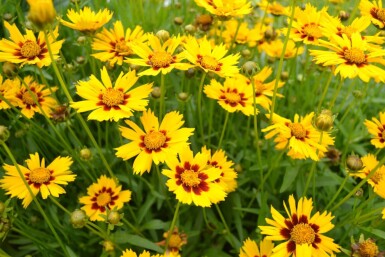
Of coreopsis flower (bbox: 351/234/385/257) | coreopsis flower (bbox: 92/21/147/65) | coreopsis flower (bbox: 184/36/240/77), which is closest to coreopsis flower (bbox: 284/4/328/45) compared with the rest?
coreopsis flower (bbox: 184/36/240/77)

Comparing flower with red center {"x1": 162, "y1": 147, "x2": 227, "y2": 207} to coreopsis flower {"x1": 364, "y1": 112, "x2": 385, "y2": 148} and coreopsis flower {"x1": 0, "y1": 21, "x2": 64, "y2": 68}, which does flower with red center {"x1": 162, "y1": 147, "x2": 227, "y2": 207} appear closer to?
coreopsis flower {"x1": 0, "y1": 21, "x2": 64, "y2": 68}

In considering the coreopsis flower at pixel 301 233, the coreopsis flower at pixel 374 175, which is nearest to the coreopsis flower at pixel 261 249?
the coreopsis flower at pixel 301 233

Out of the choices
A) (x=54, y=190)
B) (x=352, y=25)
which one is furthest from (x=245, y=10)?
(x=54, y=190)

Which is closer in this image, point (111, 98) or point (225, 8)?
point (111, 98)

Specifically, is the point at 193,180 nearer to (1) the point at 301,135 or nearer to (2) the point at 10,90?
(1) the point at 301,135

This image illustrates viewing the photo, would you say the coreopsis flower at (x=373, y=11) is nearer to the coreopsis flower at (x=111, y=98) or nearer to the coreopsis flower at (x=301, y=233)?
the coreopsis flower at (x=301, y=233)

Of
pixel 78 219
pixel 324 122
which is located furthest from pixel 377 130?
pixel 78 219
